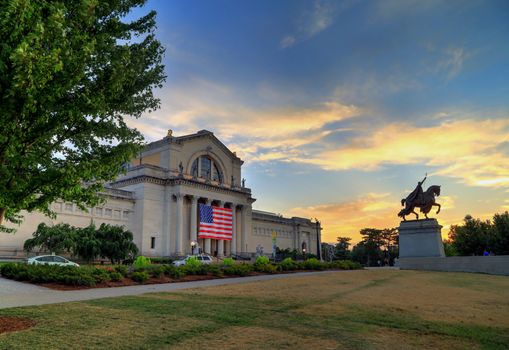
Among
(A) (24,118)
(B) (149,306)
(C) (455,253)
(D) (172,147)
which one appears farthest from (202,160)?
(A) (24,118)

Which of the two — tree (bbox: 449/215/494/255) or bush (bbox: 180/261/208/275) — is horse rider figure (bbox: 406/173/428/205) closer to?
tree (bbox: 449/215/494/255)

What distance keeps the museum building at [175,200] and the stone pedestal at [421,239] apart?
30.4 meters

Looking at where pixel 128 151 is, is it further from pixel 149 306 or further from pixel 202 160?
pixel 202 160

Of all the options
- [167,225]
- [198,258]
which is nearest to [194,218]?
[167,225]

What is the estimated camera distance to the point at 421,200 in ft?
152

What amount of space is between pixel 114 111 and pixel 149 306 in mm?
6341

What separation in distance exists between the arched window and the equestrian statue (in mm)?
35956

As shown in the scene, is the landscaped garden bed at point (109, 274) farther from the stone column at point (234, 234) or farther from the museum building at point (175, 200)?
the stone column at point (234, 234)

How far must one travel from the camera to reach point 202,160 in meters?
72.3

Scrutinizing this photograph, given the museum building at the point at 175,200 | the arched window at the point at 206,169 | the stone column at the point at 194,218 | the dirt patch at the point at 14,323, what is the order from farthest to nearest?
the arched window at the point at 206,169, the stone column at the point at 194,218, the museum building at the point at 175,200, the dirt patch at the point at 14,323

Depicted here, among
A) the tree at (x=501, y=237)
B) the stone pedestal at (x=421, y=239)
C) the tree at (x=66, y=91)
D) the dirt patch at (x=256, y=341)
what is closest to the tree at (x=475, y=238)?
the tree at (x=501, y=237)

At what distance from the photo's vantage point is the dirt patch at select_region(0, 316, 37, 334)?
920 cm

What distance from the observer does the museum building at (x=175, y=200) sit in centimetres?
5747

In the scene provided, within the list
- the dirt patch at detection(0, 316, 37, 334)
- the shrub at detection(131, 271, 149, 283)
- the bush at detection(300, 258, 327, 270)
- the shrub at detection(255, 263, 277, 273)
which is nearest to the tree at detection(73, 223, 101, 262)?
the shrub at detection(255, 263, 277, 273)
